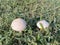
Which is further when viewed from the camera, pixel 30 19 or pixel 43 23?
pixel 30 19

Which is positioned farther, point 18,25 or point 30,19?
point 30,19

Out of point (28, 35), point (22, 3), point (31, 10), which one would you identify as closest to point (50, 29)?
point (28, 35)

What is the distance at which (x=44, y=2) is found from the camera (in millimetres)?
3068

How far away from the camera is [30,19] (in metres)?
2.74

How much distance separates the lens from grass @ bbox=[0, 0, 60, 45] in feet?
7.88

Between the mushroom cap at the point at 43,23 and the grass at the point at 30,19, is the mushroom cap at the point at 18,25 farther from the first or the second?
the mushroom cap at the point at 43,23

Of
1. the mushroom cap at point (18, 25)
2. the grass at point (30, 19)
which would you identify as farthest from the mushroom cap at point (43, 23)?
the mushroom cap at point (18, 25)

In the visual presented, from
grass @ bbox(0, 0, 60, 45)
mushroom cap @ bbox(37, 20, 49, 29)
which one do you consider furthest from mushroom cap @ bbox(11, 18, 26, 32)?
mushroom cap @ bbox(37, 20, 49, 29)

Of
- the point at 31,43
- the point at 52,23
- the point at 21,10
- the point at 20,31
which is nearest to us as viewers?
the point at 31,43

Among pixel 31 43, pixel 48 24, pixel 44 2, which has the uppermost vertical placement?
pixel 44 2

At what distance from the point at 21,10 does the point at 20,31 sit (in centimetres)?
52

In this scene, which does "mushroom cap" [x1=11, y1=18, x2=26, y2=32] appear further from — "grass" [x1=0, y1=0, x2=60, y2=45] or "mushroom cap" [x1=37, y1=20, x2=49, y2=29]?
"mushroom cap" [x1=37, y1=20, x2=49, y2=29]

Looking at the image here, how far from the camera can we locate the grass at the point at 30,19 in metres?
2.40

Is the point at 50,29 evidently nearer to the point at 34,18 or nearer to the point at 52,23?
the point at 52,23
